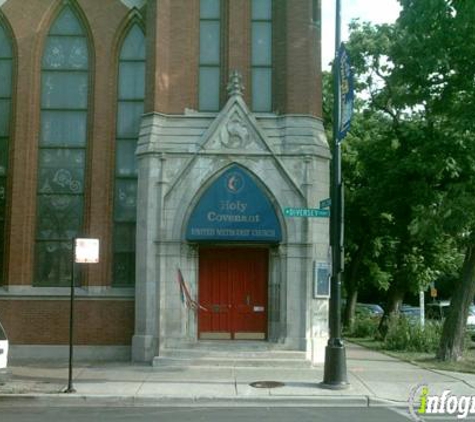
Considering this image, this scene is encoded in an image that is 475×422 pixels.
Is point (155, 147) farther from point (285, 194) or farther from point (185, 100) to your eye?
point (285, 194)

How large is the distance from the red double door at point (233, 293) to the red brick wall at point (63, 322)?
6.99ft

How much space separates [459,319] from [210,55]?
9.72 meters

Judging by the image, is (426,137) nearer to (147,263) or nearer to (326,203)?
(326,203)

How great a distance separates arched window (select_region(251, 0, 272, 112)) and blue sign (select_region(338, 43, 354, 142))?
438cm

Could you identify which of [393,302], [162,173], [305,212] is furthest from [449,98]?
[393,302]

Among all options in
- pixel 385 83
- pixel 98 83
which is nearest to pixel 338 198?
pixel 98 83

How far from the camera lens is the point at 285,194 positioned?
17234 mm

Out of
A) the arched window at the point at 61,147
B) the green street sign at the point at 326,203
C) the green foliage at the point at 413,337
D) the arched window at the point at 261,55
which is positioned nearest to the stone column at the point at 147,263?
the arched window at the point at 61,147

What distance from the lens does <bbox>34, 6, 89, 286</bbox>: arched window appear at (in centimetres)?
1847

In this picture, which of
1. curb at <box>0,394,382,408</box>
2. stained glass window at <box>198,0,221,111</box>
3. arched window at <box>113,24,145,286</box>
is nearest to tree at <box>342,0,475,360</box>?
stained glass window at <box>198,0,221,111</box>

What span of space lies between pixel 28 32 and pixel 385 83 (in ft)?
41.0

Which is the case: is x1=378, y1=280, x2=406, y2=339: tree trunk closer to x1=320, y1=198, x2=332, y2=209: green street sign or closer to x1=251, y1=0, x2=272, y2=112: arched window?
x1=251, y1=0, x2=272, y2=112: arched window

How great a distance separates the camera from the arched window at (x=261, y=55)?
18.3 m

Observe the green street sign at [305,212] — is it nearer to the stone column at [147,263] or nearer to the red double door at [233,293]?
the red double door at [233,293]
